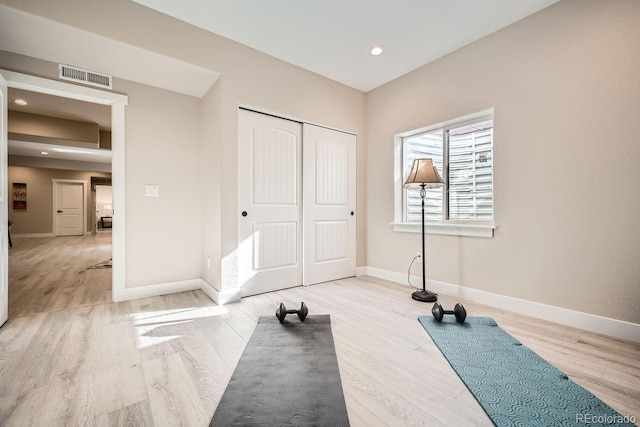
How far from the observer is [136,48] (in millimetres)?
2359

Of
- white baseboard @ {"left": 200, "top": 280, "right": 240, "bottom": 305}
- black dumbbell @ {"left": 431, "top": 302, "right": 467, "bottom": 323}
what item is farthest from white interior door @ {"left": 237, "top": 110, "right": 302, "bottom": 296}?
black dumbbell @ {"left": 431, "top": 302, "right": 467, "bottom": 323}

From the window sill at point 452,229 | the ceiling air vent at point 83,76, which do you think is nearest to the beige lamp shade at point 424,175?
the window sill at point 452,229

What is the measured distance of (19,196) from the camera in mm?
8523

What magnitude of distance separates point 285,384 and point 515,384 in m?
1.24

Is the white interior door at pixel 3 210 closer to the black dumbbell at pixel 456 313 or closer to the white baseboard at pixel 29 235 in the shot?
the black dumbbell at pixel 456 313

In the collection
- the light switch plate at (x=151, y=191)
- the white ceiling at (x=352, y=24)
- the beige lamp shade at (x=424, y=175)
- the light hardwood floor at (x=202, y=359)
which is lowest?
the light hardwood floor at (x=202, y=359)

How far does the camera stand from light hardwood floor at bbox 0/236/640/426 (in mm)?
1273

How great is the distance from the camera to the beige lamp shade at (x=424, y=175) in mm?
2852

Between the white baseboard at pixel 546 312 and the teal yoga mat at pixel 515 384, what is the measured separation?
59cm

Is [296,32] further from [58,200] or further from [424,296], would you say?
[58,200]

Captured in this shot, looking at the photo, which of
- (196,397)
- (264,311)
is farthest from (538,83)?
(196,397)

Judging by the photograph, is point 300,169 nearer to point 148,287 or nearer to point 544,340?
point 148,287

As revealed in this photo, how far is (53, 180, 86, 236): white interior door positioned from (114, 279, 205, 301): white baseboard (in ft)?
30.3

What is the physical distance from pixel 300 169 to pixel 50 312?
2.85 m
